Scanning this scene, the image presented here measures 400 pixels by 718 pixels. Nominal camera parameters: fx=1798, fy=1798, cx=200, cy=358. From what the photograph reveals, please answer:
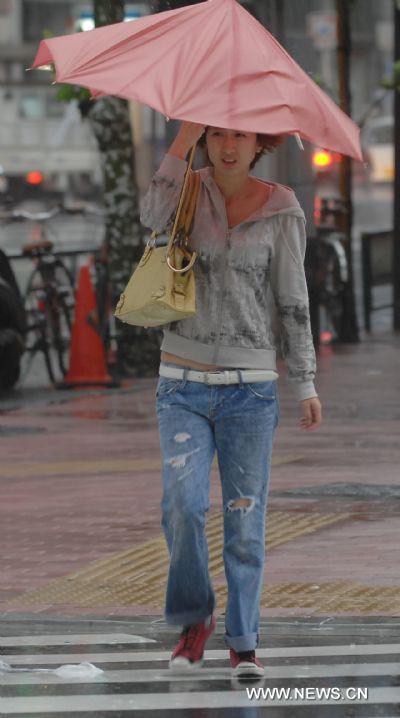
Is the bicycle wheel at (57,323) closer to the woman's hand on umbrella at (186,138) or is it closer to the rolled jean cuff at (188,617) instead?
the woman's hand on umbrella at (186,138)

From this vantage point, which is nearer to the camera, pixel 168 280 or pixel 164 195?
pixel 168 280

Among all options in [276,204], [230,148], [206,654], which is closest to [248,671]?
[206,654]

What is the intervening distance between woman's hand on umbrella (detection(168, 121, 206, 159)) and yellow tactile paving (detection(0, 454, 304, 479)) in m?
4.51

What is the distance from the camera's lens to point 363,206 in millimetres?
42000

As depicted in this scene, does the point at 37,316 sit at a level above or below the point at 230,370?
below

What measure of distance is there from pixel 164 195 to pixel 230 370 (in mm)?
598

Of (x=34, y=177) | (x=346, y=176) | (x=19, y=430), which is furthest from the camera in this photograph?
(x=34, y=177)

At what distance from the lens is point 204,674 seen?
226 inches

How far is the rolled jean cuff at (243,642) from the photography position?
5.63 meters

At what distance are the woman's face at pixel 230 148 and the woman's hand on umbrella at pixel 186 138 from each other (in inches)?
2.8

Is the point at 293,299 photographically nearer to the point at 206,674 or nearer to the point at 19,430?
the point at 206,674

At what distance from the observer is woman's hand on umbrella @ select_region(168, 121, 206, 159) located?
5.70 metres

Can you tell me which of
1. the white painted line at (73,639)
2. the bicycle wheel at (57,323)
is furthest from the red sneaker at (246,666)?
the bicycle wheel at (57,323)

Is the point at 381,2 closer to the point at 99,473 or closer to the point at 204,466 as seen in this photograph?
the point at 99,473
